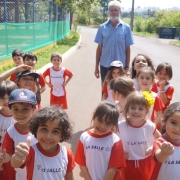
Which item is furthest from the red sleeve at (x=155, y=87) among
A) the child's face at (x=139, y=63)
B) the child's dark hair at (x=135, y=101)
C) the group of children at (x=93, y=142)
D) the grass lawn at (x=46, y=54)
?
the grass lawn at (x=46, y=54)

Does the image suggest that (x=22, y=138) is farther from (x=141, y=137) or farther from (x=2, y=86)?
(x=141, y=137)

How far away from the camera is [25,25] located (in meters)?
12.1

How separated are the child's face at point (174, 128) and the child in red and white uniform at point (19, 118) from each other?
3.82ft

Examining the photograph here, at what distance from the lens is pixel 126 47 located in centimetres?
499

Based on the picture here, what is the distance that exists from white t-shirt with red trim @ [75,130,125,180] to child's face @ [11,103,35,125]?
1.79 feet

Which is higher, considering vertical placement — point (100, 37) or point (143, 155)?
point (100, 37)

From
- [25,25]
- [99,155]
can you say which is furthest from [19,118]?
[25,25]

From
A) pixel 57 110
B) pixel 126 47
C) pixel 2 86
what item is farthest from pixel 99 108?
pixel 126 47

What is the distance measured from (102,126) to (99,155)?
0.82 feet

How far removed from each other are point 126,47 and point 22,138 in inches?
121

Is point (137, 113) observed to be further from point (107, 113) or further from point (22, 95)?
point (22, 95)

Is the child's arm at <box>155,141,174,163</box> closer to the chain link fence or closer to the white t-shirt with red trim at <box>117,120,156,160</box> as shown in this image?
the white t-shirt with red trim at <box>117,120,156,160</box>

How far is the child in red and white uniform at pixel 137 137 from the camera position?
109 inches

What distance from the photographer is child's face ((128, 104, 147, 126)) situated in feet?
9.07
